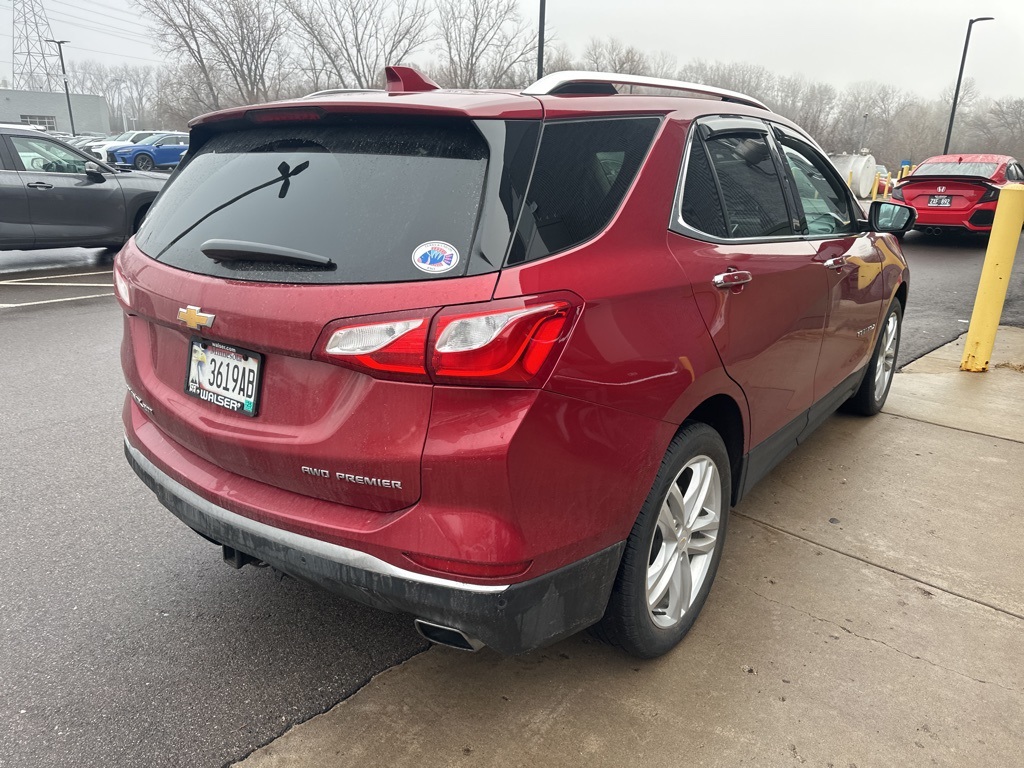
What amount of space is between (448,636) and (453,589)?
0.17 meters

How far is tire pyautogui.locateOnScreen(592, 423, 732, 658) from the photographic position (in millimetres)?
2264

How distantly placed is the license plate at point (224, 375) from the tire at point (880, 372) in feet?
12.1

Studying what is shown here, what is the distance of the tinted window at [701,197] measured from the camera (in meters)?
2.45

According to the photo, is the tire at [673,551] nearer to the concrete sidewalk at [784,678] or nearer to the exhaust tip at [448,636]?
the concrete sidewalk at [784,678]

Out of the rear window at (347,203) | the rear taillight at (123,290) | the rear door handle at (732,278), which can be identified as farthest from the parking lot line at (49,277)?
the rear door handle at (732,278)

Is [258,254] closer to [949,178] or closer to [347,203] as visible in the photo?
[347,203]

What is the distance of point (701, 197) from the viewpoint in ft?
8.26

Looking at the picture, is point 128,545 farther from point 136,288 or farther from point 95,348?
point 95,348

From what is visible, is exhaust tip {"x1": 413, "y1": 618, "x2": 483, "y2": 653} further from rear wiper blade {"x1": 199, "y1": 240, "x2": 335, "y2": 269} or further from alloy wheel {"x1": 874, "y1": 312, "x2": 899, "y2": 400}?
alloy wheel {"x1": 874, "y1": 312, "x2": 899, "y2": 400}

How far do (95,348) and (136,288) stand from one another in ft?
14.5

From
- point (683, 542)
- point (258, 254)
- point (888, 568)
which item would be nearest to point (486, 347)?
point (258, 254)

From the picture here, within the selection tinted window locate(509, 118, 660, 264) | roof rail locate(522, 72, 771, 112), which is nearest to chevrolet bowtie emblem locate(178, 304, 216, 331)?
tinted window locate(509, 118, 660, 264)

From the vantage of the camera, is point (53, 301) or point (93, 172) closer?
point (53, 301)

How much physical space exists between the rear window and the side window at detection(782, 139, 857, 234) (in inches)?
76.2
